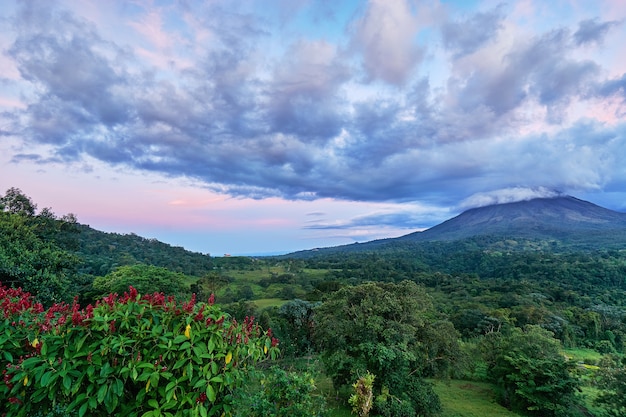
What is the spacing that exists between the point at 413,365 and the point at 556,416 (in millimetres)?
7178

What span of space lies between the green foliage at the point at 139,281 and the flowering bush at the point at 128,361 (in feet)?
49.8

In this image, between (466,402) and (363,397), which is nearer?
(363,397)

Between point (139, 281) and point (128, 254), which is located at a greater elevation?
point (128, 254)

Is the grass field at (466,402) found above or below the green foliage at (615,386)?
below

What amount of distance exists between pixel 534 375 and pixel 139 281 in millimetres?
18662

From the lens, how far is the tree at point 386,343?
1121 centimetres

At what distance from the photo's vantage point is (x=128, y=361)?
1.87 m

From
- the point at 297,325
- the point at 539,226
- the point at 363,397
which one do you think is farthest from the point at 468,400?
the point at 539,226

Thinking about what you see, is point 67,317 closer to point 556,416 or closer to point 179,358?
point 179,358

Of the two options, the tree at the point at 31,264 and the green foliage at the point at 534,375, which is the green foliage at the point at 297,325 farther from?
the tree at the point at 31,264

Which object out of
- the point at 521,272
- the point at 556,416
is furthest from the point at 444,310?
the point at 521,272

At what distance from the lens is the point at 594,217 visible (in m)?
140

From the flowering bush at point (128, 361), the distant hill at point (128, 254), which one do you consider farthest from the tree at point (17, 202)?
the flowering bush at point (128, 361)

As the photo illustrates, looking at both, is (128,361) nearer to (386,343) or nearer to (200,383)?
(200,383)
